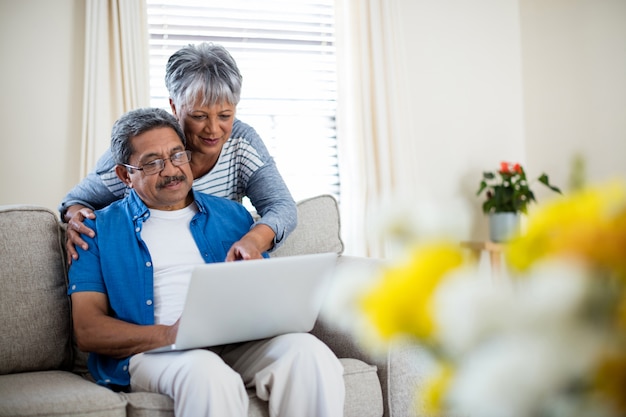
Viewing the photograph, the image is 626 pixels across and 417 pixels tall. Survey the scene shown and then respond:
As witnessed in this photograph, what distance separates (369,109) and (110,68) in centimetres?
155

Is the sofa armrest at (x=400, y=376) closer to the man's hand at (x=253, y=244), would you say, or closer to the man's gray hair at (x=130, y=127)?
the man's hand at (x=253, y=244)

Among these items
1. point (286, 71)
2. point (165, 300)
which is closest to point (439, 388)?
point (165, 300)

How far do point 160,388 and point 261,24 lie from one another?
299 centimetres

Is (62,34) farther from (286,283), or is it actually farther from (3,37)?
(286,283)

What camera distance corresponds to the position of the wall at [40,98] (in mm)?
3693

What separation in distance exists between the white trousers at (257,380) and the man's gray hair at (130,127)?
65cm

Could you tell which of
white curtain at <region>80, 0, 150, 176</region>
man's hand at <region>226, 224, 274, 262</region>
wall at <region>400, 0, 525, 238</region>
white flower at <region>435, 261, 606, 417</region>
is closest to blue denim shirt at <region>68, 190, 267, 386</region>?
man's hand at <region>226, 224, 274, 262</region>

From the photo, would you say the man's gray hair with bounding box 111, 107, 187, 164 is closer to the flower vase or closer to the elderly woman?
the elderly woman

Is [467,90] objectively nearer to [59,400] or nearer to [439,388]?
[59,400]

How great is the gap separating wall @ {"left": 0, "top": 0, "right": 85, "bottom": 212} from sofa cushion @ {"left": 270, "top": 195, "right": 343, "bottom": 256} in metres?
1.86

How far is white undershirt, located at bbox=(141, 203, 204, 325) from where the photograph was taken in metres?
1.97

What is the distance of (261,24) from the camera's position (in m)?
4.25

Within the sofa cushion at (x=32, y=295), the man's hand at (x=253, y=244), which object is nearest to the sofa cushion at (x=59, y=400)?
the sofa cushion at (x=32, y=295)

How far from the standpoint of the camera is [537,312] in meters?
0.41
